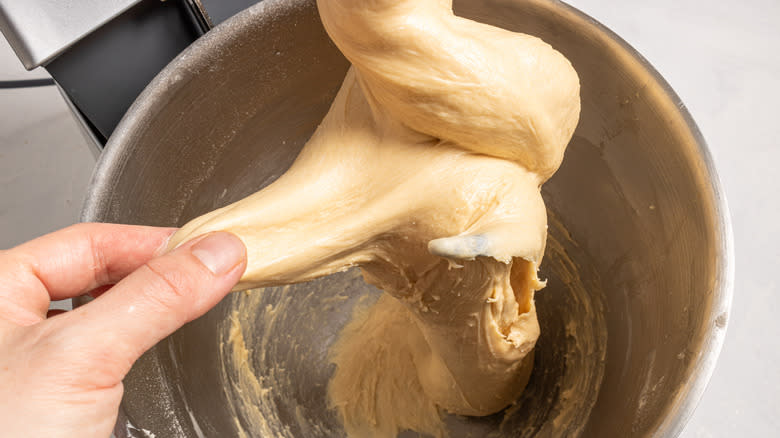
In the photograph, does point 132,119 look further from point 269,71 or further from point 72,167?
point 72,167

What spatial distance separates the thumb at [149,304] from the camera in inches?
22.0

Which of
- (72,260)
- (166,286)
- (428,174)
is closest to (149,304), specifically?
(166,286)

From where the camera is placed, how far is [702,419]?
1.17 meters

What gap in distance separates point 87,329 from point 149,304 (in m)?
0.06

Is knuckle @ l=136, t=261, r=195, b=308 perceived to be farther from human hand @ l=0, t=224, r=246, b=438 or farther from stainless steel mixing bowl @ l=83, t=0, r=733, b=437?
stainless steel mixing bowl @ l=83, t=0, r=733, b=437

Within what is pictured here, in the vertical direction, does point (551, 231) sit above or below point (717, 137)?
above

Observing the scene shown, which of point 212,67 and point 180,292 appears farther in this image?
point 212,67

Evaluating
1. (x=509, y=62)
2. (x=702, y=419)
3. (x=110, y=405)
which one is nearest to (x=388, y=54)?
(x=509, y=62)

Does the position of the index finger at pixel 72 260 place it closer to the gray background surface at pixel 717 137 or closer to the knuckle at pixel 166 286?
the knuckle at pixel 166 286

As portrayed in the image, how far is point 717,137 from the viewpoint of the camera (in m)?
1.42

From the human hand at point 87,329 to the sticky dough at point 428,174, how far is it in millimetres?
88

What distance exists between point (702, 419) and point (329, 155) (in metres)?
0.97

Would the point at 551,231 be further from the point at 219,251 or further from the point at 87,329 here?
the point at 87,329

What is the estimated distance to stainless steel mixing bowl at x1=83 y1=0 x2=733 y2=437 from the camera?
0.80 meters
